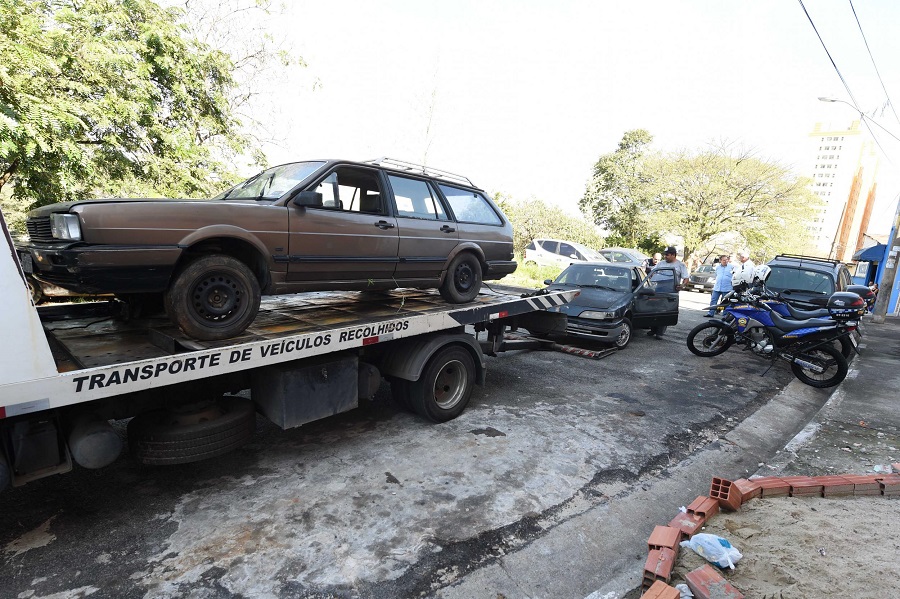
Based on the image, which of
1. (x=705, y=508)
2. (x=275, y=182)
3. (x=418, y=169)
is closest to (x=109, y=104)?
(x=275, y=182)

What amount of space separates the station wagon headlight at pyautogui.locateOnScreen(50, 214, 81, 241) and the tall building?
94.4 m

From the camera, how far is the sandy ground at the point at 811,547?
2.30 m

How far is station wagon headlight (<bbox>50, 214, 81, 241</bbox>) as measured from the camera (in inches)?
106

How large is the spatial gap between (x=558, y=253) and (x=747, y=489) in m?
15.5

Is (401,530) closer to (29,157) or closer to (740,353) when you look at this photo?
(29,157)

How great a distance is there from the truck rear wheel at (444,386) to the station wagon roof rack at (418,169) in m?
1.91

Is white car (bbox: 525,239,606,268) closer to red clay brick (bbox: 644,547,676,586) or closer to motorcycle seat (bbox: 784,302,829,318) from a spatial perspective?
motorcycle seat (bbox: 784,302,829,318)

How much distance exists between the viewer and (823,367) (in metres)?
6.33

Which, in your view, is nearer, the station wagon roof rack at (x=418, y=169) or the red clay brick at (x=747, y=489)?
the red clay brick at (x=747, y=489)

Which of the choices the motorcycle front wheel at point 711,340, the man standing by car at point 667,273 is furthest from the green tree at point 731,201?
the motorcycle front wheel at point 711,340

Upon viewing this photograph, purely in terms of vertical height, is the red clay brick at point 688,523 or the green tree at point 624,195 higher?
the green tree at point 624,195

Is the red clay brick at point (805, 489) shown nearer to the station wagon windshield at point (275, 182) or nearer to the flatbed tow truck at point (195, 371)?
the flatbed tow truck at point (195, 371)

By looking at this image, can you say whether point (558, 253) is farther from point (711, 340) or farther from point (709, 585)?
point (709, 585)

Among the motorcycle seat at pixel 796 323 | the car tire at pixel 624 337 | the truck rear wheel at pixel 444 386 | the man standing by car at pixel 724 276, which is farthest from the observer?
the man standing by car at pixel 724 276
